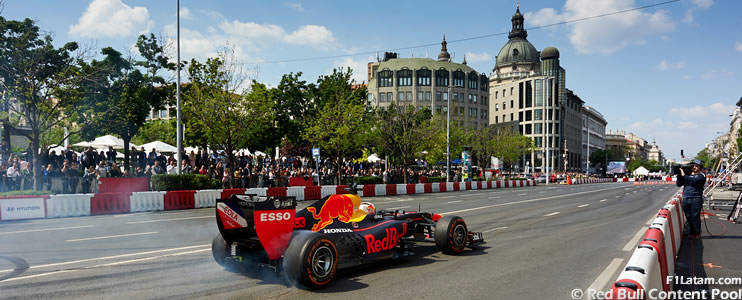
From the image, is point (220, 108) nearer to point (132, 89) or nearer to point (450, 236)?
point (132, 89)

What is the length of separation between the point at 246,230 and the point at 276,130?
99.4 ft

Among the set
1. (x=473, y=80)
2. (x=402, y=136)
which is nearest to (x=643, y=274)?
(x=402, y=136)

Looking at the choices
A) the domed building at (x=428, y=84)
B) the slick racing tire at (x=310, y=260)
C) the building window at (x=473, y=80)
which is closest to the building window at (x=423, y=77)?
the domed building at (x=428, y=84)

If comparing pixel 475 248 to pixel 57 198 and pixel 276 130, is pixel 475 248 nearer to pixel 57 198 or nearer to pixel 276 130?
pixel 57 198

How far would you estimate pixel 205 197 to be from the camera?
18734mm

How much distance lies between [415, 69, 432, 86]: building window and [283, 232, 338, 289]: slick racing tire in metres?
94.4

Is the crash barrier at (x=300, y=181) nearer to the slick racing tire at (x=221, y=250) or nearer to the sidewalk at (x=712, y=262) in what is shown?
the sidewalk at (x=712, y=262)

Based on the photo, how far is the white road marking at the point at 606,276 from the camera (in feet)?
20.1

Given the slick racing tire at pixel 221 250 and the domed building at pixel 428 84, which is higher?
the domed building at pixel 428 84

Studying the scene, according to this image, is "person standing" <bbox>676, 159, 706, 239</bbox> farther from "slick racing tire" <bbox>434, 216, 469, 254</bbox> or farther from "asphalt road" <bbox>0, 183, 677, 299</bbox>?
"slick racing tire" <bbox>434, 216, 469, 254</bbox>

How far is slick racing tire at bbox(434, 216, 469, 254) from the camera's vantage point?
790cm

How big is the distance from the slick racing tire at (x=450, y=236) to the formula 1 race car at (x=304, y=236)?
71 centimetres

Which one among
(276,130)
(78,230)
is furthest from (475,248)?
(276,130)

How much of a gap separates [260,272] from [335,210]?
142 centimetres
